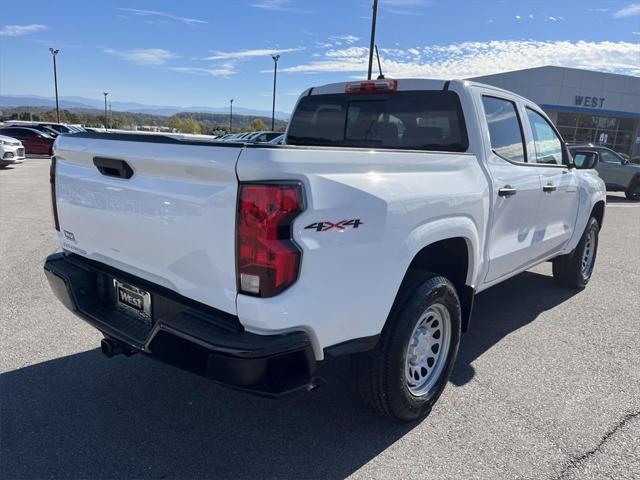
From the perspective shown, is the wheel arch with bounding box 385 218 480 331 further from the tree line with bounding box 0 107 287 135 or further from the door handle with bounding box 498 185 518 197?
the tree line with bounding box 0 107 287 135

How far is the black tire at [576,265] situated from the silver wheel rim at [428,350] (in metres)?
3.05

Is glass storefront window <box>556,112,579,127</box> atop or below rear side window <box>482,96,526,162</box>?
atop

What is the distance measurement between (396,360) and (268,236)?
1096 mm

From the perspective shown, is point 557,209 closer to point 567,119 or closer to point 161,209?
point 161,209

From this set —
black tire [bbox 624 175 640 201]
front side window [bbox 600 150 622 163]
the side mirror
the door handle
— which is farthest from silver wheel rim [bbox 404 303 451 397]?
black tire [bbox 624 175 640 201]

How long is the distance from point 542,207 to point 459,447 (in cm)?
240

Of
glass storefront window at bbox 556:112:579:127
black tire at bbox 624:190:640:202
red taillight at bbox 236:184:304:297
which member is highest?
glass storefront window at bbox 556:112:579:127

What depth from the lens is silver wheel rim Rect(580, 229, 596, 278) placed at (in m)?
5.91

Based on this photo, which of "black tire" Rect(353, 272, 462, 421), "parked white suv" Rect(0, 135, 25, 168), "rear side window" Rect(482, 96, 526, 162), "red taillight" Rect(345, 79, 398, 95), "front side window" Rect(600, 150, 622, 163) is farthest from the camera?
"parked white suv" Rect(0, 135, 25, 168)

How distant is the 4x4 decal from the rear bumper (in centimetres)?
47

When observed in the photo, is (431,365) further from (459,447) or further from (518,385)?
(518,385)

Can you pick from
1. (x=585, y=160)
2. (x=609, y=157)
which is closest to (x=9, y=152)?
(x=585, y=160)

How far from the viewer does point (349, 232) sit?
2270 mm

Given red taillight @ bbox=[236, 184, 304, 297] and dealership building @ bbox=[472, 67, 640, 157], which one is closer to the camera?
red taillight @ bbox=[236, 184, 304, 297]
